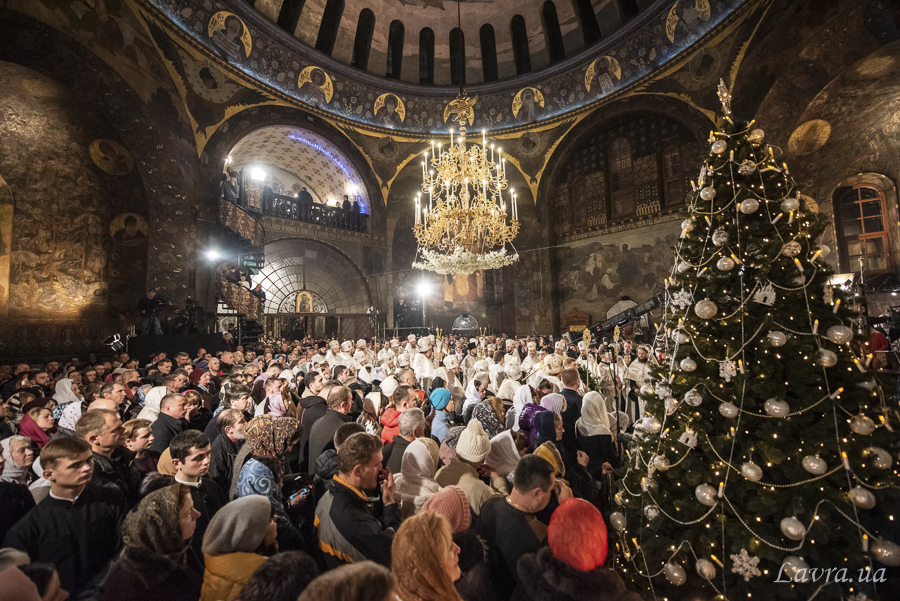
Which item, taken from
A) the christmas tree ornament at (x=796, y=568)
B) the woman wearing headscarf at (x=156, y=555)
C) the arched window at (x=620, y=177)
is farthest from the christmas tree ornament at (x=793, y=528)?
the arched window at (x=620, y=177)

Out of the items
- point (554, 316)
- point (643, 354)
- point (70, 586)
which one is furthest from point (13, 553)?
point (554, 316)

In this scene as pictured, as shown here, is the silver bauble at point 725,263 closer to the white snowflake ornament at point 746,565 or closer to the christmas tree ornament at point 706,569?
the white snowflake ornament at point 746,565

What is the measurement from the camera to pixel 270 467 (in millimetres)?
2727

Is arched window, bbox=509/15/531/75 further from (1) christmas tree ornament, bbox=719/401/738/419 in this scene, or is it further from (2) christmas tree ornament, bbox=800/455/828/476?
(2) christmas tree ornament, bbox=800/455/828/476

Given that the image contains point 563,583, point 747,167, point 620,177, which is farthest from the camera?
point 620,177

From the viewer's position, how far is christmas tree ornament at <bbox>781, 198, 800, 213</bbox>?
2562 mm

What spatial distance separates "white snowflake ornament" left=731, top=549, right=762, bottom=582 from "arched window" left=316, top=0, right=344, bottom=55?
19.8 meters

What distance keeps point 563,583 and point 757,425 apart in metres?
1.65

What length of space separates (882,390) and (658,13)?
16788 mm

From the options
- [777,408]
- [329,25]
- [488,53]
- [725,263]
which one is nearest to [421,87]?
[488,53]

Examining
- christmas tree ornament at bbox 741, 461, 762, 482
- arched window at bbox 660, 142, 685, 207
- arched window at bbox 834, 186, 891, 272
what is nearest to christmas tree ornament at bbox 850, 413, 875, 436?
christmas tree ornament at bbox 741, 461, 762, 482

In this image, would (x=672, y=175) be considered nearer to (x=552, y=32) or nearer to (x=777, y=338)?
(x=552, y=32)

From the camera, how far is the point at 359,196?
19.4 metres

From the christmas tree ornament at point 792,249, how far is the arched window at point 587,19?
1822 centimetres
